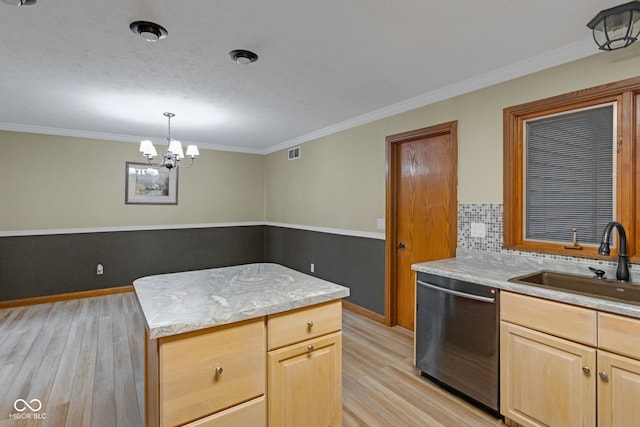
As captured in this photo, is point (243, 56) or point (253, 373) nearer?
point (253, 373)

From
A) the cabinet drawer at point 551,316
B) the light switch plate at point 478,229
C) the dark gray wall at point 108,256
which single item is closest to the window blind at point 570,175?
the light switch plate at point 478,229

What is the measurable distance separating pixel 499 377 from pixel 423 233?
1.58 meters

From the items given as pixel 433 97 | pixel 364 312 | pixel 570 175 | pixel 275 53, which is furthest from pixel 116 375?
pixel 570 175

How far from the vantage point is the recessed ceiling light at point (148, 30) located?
1.92 m

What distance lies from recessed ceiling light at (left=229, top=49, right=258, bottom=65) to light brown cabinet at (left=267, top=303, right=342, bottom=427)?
1.80 metres

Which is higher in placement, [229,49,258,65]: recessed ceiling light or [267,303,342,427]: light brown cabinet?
[229,49,258,65]: recessed ceiling light

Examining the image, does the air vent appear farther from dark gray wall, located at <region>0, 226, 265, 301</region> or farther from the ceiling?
dark gray wall, located at <region>0, 226, 265, 301</region>

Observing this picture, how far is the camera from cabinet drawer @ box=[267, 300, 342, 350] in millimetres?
1542

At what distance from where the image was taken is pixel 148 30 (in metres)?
1.95

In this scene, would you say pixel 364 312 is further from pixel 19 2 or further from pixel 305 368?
pixel 19 2

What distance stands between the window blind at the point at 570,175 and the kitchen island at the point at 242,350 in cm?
182

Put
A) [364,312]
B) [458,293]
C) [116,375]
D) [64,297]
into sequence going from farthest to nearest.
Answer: [64,297]
[364,312]
[116,375]
[458,293]

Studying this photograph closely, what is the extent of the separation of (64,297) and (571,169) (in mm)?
6042

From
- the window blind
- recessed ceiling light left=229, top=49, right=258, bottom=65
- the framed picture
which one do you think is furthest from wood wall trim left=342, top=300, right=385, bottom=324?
the framed picture
